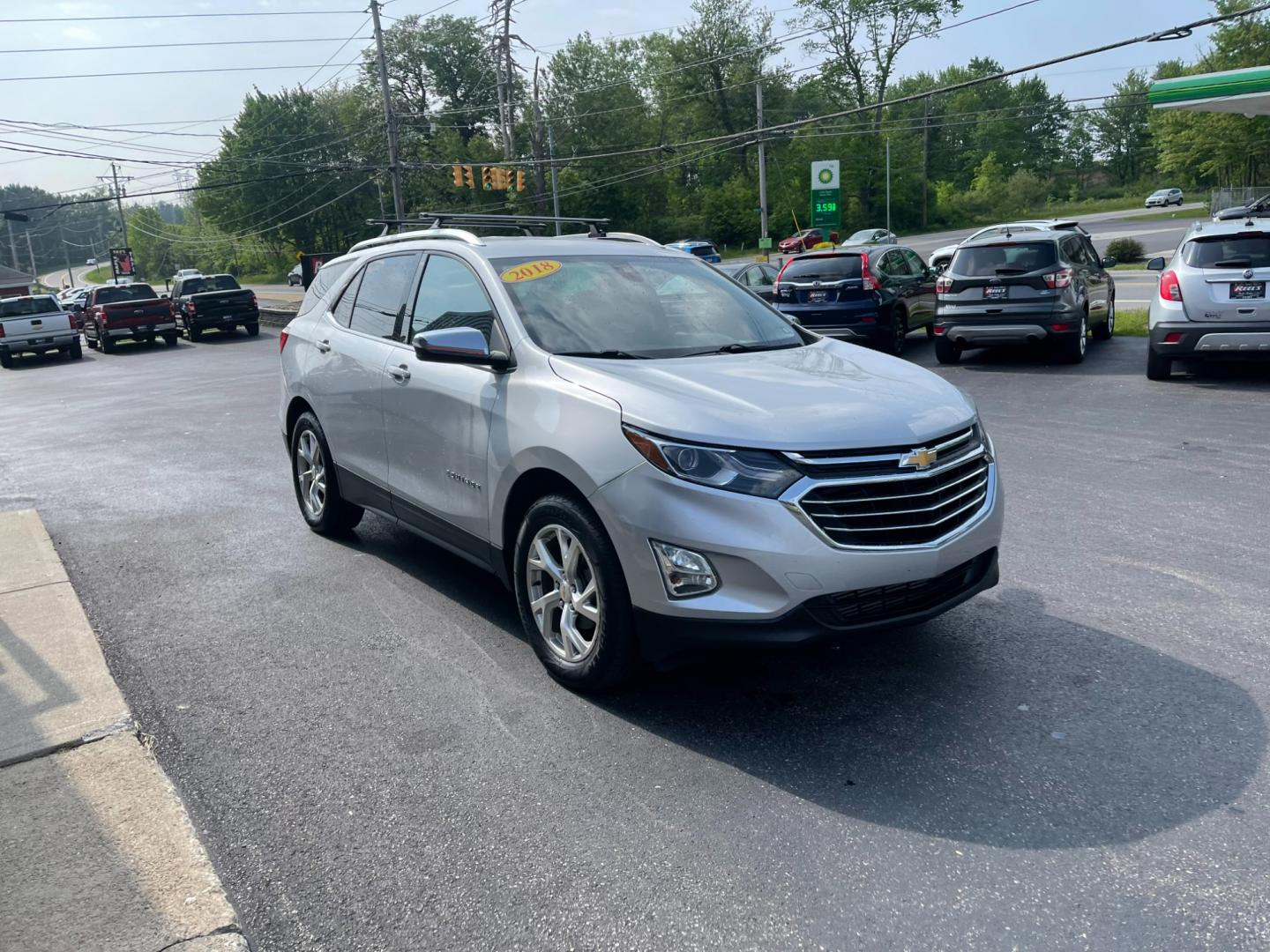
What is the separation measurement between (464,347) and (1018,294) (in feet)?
35.0

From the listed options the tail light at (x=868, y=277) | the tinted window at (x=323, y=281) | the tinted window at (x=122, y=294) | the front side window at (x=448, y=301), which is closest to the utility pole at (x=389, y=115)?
the tinted window at (x=122, y=294)

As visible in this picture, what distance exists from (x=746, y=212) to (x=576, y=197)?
12.2 meters

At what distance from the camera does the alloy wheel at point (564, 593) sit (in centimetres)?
407

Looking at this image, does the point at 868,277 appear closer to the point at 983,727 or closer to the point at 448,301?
the point at 448,301

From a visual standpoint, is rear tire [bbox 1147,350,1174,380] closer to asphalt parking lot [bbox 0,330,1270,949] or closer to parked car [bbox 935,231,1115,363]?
parked car [bbox 935,231,1115,363]

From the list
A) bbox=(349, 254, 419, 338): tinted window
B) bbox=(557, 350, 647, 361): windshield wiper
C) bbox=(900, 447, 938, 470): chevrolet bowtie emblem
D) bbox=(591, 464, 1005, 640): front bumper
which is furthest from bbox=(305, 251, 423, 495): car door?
bbox=(900, 447, 938, 470): chevrolet bowtie emblem

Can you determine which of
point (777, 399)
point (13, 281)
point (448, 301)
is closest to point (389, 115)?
point (448, 301)

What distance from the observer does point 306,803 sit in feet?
11.5

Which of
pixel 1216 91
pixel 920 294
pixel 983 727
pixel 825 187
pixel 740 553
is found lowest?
pixel 983 727

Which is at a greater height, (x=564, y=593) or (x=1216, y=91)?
(x=1216, y=91)

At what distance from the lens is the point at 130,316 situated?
96.3ft

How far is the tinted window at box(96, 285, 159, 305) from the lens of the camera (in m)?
30.9

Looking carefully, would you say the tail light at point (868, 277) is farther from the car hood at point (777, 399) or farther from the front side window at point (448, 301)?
the car hood at point (777, 399)

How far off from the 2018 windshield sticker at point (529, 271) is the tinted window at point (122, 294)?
29.3 m
